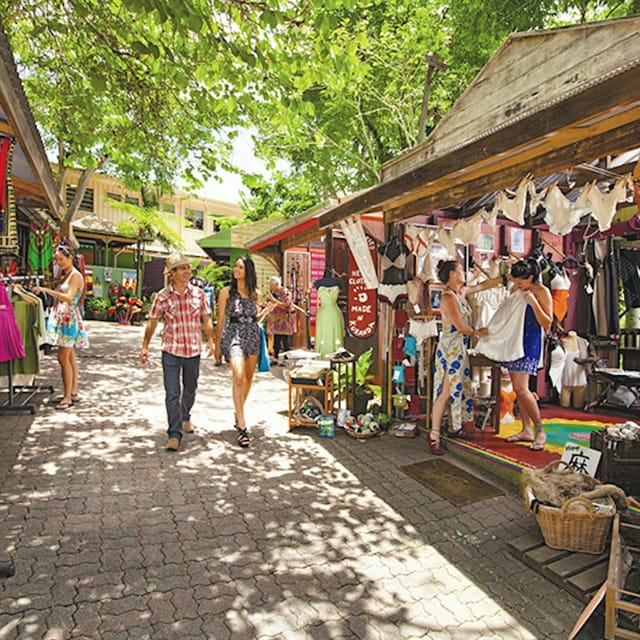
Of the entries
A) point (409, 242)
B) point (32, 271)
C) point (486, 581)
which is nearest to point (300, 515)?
point (486, 581)

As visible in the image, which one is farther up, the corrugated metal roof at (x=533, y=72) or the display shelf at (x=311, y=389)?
the corrugated metal roof at (x=533, y=72)

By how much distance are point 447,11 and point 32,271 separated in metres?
11.7

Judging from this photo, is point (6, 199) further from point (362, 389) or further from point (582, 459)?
point (582, 459)

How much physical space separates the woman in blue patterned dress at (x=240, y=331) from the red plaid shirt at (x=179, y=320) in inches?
13.3

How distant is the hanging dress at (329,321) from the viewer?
8.12m

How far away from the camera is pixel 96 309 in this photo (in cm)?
1980

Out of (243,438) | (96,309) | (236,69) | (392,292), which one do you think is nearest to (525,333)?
(392,292)

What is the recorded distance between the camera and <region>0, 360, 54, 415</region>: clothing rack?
5866mm

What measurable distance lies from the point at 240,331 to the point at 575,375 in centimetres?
513

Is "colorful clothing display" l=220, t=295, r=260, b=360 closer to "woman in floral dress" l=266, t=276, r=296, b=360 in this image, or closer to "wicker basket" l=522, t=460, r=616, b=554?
"wicker basket" l=522, t=460, r=616, b=554

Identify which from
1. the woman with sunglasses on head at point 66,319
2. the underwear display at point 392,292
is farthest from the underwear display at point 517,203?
the woman with sunglasses on head at point 66,319

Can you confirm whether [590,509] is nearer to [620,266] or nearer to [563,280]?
[563,280]

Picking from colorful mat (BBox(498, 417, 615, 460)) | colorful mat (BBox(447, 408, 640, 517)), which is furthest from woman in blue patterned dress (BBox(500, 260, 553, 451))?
colorful mat (BBox(498, 417, 615, 460))

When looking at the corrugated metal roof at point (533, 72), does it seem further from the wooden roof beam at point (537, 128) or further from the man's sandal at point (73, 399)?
the man's sandal at point (73, 399)
